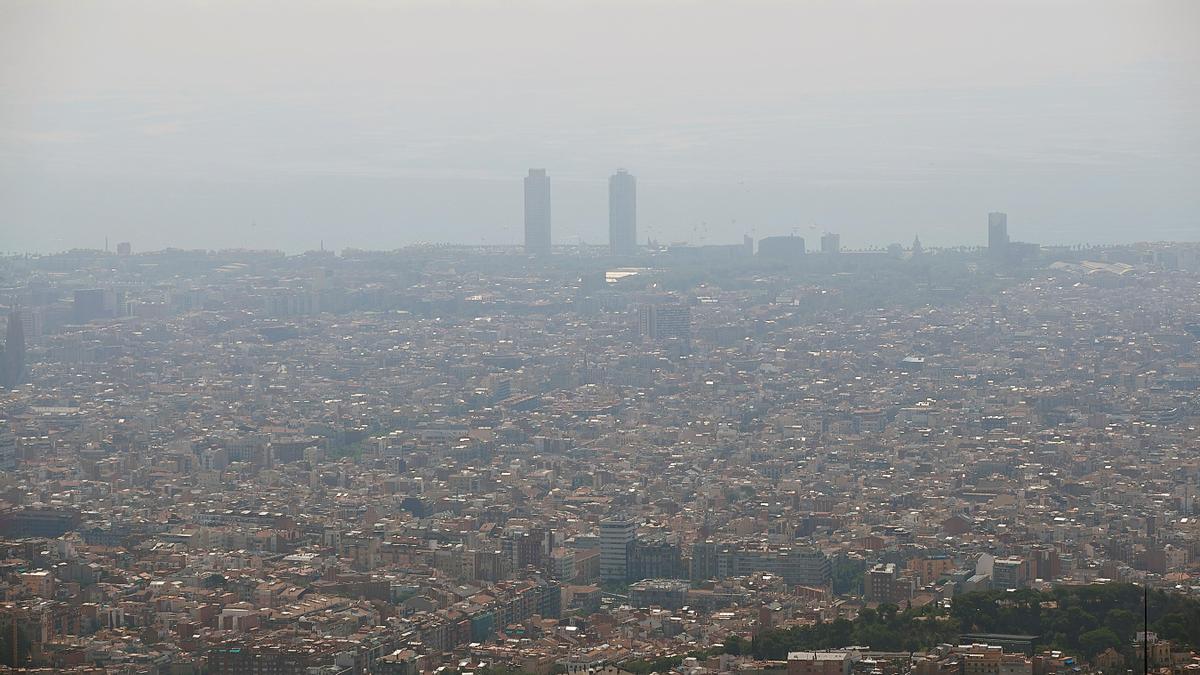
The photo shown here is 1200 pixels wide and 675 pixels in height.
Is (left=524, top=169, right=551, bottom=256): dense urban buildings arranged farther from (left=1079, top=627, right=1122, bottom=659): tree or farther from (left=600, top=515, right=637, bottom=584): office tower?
(left=1079, top=627, right=1122, bottom=659): tree

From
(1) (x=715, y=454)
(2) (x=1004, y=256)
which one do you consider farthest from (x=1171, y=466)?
(2) (x=1004, y=256)

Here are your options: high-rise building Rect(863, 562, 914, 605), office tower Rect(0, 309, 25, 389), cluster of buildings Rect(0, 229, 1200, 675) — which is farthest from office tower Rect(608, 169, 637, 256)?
high-rise building Rect(863, 562, 914, 605)

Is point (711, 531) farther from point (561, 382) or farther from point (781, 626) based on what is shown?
point (561, 382)

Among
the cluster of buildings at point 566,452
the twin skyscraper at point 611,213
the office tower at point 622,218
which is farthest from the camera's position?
the office tower at point 622,218

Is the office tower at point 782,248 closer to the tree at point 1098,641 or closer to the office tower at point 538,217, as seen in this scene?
the office tower at point 538,217

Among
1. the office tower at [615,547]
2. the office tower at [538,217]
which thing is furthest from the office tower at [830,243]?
the office tower at [615,547]

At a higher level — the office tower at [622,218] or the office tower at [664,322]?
the office tower at [622,218]

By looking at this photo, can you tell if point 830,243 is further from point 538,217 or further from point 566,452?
point 566,452

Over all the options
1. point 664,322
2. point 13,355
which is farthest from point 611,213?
point 13,355

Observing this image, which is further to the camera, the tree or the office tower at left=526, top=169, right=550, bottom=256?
the office tower at left=526, top=169, right=550, bottom=256
